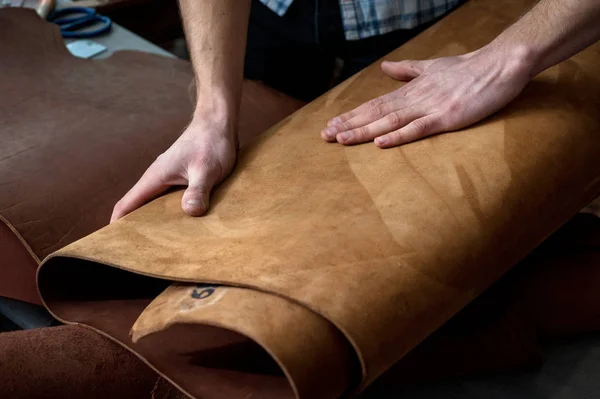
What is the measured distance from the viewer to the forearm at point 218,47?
54.1 inches

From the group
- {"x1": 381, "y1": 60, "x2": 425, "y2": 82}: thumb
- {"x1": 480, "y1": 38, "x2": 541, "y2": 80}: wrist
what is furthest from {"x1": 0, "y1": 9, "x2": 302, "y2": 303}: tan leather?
{"x1": 480, "y1": 38, "x2": 541, "y2": 80}: wrist

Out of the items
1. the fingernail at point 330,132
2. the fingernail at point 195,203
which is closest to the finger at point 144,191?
the fingernail at point 195,203

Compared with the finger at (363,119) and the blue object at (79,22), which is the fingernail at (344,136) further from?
the blue object at (79,22)

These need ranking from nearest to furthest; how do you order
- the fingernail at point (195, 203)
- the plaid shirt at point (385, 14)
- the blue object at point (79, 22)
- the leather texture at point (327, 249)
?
the leather texture at point (327, 249), the fingernail at point (195, 203), the plaid shirt at point (385, 14), the blue object at point (79, 22)

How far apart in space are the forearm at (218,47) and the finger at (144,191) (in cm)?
21

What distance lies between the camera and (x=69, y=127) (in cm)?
157

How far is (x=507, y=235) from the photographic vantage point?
1054 mm

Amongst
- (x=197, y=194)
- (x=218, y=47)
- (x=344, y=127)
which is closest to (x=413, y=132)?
(x=344, y=127)

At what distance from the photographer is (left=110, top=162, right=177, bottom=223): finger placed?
3.95ft

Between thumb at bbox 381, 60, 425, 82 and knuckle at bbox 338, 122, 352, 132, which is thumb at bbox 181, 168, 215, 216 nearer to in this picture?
knuckle at bbox 338, 122, 352, 132

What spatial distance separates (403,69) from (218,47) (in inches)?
14.7

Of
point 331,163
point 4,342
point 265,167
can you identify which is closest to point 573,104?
point 331,163

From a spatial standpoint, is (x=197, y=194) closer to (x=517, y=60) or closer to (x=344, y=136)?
(x=344, y=136)

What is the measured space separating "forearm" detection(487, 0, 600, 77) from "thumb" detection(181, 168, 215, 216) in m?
0.55
